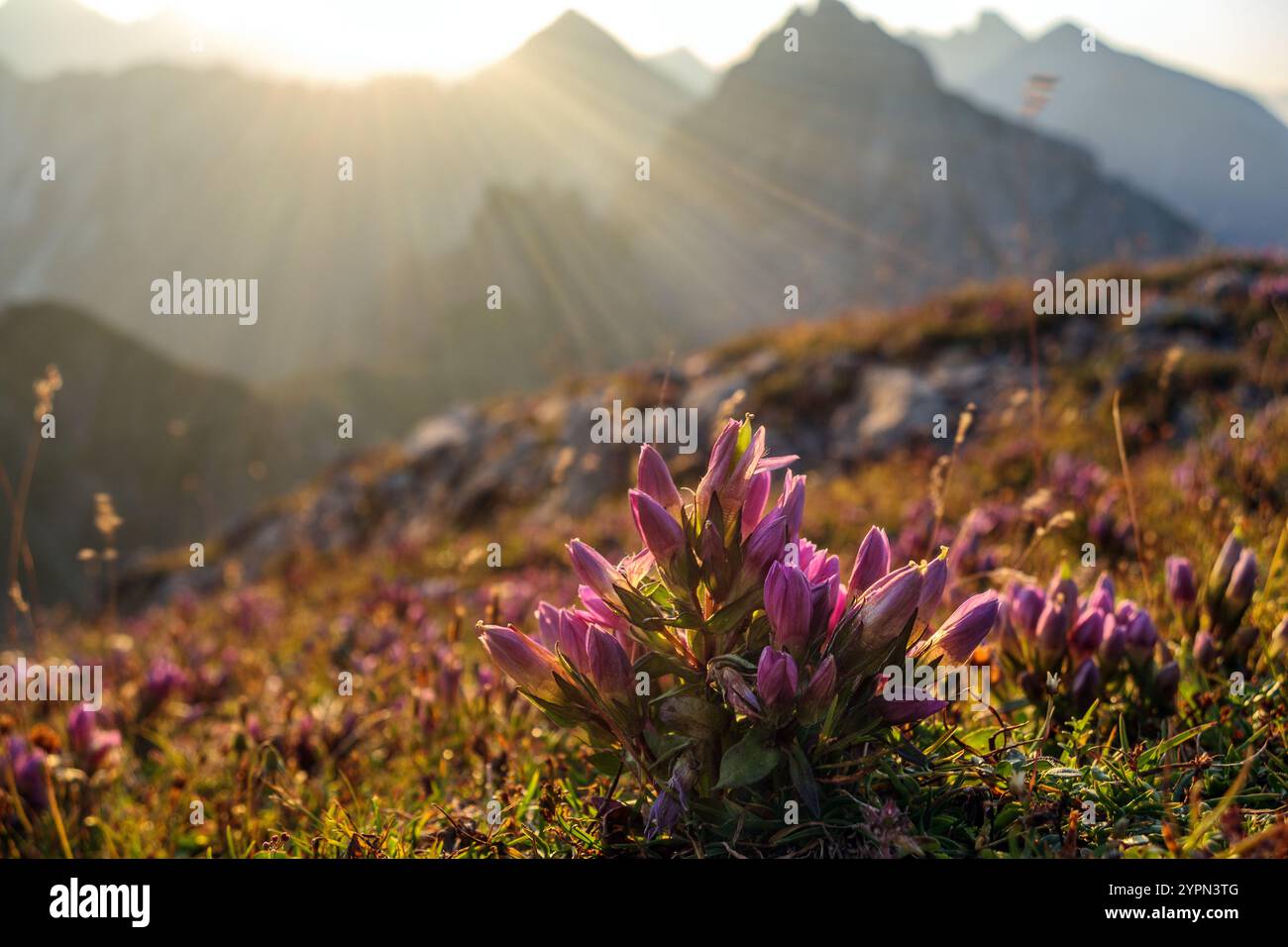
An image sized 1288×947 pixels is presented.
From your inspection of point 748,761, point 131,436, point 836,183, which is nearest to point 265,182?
point 131,436

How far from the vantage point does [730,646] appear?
1.72 metres

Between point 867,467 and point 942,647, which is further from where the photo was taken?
point 867,467

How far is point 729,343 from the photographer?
14.8 m

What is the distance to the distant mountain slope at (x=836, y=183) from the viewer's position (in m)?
91.0

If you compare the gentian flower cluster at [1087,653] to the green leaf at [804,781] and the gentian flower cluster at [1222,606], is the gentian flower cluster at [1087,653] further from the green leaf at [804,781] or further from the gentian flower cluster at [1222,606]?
the green leaf at [804,781]

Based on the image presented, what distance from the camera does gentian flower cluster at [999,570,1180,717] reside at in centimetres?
217

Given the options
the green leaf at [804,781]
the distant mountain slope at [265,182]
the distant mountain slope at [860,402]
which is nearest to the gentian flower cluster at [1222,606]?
the green leaf at [804,781]

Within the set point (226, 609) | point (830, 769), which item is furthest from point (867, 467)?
point (830, 769)

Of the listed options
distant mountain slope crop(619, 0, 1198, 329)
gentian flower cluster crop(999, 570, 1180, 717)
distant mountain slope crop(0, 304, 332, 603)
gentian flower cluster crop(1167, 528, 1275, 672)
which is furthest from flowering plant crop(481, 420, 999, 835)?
distant mountain slope crop(619, 0, 1198, 329)

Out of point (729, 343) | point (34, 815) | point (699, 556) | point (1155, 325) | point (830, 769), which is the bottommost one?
point (34, 815)

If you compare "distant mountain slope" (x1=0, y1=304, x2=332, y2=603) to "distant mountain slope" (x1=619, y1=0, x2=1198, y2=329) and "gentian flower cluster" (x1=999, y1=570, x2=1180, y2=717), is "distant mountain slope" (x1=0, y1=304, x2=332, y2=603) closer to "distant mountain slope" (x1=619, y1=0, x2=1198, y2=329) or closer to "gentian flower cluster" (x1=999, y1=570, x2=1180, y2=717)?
"distant mountain slope" (x1=619, y1=0, x2=1198, y2=329)

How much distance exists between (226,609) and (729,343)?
10.3 meters
